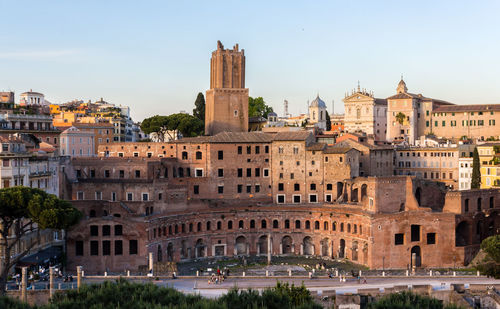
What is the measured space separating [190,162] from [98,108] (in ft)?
162

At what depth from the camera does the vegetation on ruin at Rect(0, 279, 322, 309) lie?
3188 cm

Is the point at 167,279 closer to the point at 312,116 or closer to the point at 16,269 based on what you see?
the point at 16,269

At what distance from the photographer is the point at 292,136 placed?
69375 mm

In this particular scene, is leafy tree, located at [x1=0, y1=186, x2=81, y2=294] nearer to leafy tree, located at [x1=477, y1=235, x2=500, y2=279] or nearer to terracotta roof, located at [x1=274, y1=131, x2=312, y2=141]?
terracotta roof, located at [x1=274, y1=131, x2=312, y2=141]

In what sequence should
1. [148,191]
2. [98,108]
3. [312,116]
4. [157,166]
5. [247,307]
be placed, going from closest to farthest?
[247,307], [148,191], [157,166], [312,116], [98,108]

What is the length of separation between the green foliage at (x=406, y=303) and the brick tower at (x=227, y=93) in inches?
1782

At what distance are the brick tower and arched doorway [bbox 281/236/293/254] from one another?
16955mm

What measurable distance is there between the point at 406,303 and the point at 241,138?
39.6 meters

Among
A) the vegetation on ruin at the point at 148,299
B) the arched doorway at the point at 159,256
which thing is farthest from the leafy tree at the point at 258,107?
the vegetation on ruin at the point at 148,299

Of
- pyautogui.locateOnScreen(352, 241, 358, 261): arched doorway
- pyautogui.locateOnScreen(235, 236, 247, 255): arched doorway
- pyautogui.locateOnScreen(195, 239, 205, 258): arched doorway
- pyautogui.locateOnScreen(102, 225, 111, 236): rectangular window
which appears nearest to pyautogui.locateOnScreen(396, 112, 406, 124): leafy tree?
pyautogui.locateOnScreen(352, 241, 358, 261): arched doorway

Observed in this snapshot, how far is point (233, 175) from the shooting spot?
68.9 m

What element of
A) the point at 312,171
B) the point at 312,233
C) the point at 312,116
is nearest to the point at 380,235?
the point at 312,233

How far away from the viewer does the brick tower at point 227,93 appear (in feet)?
252

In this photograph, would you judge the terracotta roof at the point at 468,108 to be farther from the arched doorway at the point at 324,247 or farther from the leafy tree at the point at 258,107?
the arched doorway at the point at 324,247
